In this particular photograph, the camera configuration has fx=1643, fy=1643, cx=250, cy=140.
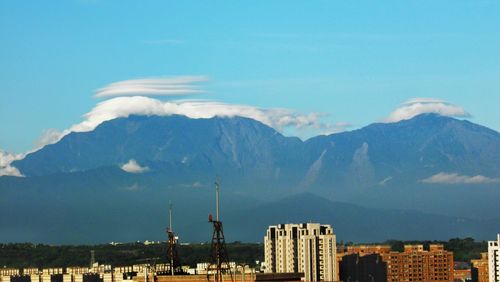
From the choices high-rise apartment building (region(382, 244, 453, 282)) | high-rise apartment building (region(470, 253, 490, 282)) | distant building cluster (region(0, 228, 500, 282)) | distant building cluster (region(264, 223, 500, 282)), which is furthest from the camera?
high-rise apartment building (region(382, 244, 453, 282))

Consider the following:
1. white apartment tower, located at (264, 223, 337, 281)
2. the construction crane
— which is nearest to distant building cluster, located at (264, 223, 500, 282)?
white apartment tower, located at (264, 223, 337, 281)

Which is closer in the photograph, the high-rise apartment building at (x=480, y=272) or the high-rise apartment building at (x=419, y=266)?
the high-rise apartment building at (x=480, y=272)

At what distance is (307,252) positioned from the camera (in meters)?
119

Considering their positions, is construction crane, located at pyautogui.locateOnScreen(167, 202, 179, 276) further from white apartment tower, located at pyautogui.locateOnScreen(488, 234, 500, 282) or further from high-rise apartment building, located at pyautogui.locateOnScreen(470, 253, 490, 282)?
high-rise apartment building, located at pyautogui.locateOnScreen(470, 253, 490, 282)

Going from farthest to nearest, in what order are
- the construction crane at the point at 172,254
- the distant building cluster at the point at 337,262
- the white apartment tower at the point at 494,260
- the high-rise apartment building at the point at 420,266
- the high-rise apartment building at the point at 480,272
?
the high-rise apartment building at the point at 420,266, the high-rise apartment building at the point at 480,272, the distant building cluster at the point at 337,262, the white apartment tower at the point at 494,260, the construction crane at the point at 172,254

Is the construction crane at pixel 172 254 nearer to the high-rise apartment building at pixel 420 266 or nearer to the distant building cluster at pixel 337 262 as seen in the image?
the distant building cluster at pixel 337 262

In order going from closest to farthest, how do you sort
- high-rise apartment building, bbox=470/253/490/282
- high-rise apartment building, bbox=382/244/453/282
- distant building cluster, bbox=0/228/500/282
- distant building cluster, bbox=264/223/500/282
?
distant building cluster, bbox=0/228/500/282 < distant building cluster, bbox=264/223/500/282 < high-rise apartment building, bbox=470/253/490/282 < high-rise apartment building, bbox=382/244/453/282

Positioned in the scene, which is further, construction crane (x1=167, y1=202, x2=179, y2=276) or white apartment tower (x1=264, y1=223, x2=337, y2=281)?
white apartment tower (x1=264, y1=223, x2=337, y2=281)

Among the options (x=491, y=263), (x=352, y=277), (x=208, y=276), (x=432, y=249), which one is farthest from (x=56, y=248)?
(x=208, y=276)

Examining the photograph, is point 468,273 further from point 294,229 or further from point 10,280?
point 10,280

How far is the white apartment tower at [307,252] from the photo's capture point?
118m

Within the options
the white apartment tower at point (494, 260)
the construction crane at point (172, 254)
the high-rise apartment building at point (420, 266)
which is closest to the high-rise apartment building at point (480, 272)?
the high-rise apartment building at point (420, 266)

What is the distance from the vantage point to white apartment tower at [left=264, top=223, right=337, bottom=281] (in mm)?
118312

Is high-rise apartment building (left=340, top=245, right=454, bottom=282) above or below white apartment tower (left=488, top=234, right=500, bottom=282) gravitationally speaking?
above
